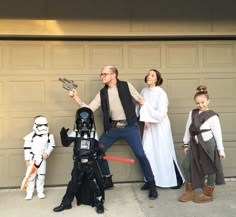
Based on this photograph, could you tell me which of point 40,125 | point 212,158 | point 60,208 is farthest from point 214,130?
point 40,125

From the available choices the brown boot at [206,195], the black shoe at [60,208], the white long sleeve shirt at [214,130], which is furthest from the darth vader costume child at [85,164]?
the white long sleeve shirt at [214,130]

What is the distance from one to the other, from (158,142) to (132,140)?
43 cm

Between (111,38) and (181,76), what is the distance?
1.25 meters

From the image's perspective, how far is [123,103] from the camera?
5207 millimetres

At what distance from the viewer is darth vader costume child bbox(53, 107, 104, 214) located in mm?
4672

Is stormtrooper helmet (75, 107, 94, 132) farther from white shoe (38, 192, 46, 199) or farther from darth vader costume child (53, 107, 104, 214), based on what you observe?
white shoe (38, 192, 46, 199)

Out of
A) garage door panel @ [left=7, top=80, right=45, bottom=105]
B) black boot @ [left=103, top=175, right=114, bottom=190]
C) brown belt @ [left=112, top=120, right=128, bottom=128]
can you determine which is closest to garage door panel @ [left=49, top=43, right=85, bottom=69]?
garage door panel @ [left=7, top=80, right=45, bottom=105]

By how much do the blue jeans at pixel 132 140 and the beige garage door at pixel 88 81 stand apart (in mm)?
431

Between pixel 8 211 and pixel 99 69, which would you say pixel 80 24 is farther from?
pixel 8 211

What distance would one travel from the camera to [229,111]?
6016mm

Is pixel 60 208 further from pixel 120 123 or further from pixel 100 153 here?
pixel 120 123

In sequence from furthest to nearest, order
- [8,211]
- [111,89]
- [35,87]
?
1. [35,87]
2. [111,89]
3. [8,211]

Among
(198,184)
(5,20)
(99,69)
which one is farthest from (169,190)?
(5,20)

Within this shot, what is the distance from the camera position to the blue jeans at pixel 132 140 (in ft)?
17.2
